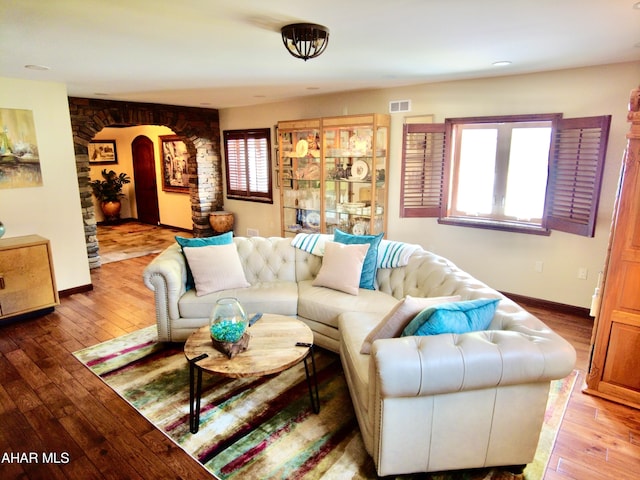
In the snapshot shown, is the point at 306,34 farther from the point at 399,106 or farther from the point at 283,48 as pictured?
the point at 399,106

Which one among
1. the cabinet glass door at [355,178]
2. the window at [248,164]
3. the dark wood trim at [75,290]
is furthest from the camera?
the window at [248,164]

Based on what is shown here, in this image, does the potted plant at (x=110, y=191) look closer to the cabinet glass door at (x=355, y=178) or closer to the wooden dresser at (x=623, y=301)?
the cabinet glass door at (x=355, y=178)

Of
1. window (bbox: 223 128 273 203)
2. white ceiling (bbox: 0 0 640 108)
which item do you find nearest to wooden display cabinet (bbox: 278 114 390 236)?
white ceiling (bbox: 0 0 640 108)

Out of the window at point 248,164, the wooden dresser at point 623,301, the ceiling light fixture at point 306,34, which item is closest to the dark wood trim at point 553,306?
the wooden dresser at point 623,301

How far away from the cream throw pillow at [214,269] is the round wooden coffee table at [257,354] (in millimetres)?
719

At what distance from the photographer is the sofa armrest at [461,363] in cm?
165

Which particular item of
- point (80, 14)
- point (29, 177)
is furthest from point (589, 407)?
point (29, 177)

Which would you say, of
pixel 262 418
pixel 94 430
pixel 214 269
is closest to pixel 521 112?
pixel 214 269

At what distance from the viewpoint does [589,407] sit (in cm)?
253

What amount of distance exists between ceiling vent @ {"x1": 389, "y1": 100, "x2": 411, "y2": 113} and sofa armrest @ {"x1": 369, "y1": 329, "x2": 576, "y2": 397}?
11.5ft

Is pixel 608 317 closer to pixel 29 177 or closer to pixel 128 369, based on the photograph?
pixel 128 369

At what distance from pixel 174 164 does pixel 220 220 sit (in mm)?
2008

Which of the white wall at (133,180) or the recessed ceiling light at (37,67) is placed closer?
the recessed ceiling light at (37,67)

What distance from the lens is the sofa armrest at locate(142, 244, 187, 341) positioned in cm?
312
